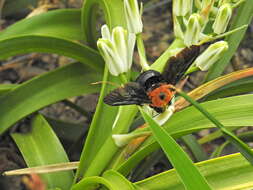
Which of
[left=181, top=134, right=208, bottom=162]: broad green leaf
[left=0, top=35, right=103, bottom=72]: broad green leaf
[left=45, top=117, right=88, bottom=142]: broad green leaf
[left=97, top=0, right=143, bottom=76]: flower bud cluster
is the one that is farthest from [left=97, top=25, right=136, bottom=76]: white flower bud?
[left=45, top=117, right=88, bottom=142]: broad green leaf

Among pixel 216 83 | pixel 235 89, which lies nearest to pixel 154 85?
pixel 216 83

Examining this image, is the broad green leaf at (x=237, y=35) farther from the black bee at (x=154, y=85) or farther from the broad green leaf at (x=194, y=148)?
Result: the black bee at (x=154, y=85)

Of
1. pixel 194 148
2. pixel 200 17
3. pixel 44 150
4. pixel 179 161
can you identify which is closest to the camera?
pixel 179 161

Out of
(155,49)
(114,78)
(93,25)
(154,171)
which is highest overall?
(93,25)

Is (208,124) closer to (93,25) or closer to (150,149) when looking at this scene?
(150,149)

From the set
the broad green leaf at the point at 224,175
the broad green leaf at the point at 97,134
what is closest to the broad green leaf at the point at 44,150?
the broad green leaf at the point at 97,134

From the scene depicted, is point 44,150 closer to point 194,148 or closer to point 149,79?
point 194,148

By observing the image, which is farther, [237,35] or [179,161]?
[237,35]

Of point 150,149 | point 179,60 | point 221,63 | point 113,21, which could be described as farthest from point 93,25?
point 179,60
